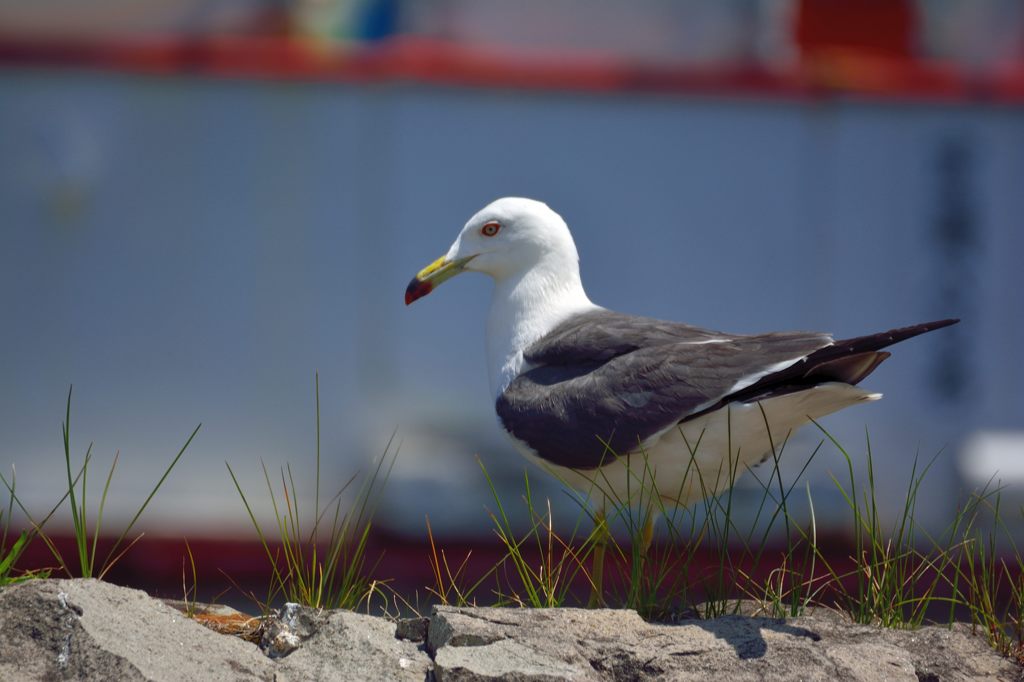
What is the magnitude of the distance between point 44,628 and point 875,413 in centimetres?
281

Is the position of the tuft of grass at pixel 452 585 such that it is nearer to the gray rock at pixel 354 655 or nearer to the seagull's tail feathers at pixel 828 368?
the gray rock at pixel 354 655

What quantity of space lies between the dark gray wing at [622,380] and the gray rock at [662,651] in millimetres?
412

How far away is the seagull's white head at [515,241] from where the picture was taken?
2.36 metres

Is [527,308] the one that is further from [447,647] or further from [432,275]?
[447,647]

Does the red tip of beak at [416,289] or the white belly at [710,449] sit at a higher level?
the red tip of beak at [416,289]

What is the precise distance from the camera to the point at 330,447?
375cm

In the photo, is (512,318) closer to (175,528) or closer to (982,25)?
(175,528)

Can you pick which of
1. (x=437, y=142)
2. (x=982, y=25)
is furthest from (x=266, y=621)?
(x=982, y=25)

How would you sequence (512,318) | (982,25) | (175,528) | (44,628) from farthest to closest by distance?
(982,25), (175,528), (512,318), (44,628)

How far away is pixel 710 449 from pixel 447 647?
0.64m

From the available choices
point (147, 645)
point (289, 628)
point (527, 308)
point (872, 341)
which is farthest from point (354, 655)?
point (527, 308)

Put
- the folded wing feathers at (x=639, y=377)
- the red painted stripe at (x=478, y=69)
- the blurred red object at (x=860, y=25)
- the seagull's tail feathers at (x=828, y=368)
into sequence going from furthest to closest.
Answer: the blurred red object at (x=860, y=25) < the red painted stripe at (x=478, y=69) < the folded wing feathers at (x=639, y=377) < the seagull's tail feathers at (x=828, y=368)

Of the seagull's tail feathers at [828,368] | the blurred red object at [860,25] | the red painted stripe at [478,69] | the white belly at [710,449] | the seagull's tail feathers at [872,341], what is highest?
the blurred red object at [860,25]

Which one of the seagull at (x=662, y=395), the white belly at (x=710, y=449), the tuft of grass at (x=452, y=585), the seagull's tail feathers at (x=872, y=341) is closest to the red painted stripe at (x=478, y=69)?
the tuft of grass at (x=452, y=585)
